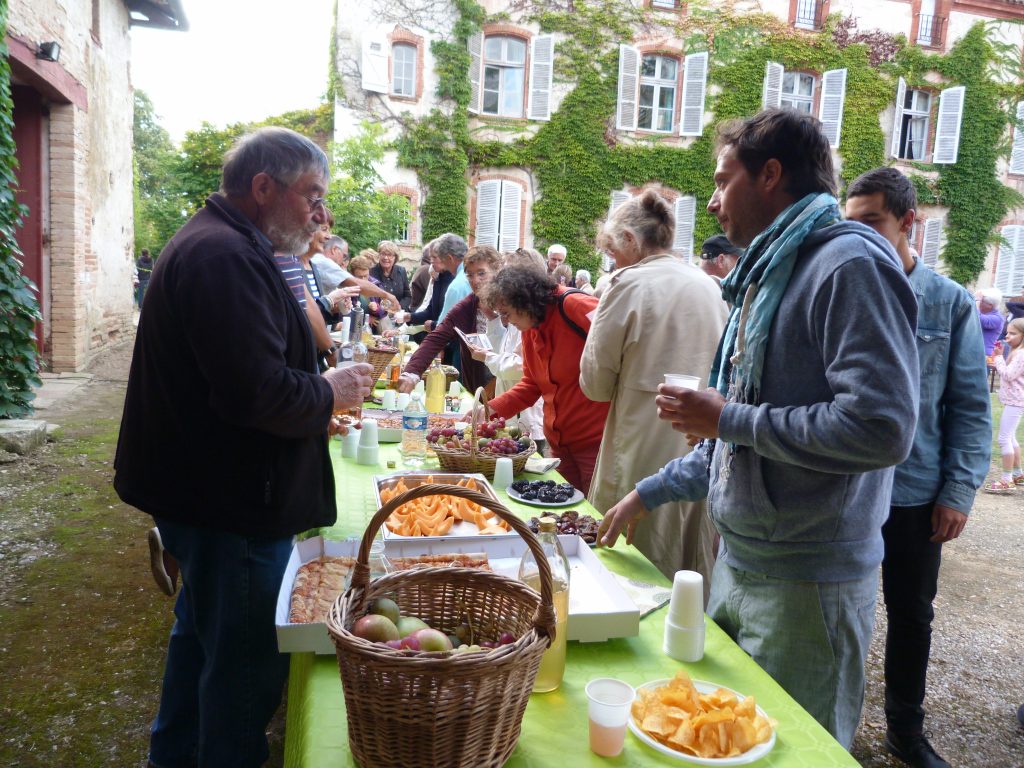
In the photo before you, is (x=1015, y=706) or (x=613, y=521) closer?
(x=613, y=521)

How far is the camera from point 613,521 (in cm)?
192

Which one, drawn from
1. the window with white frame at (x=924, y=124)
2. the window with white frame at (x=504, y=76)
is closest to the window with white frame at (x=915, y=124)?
the window with white frame at (x=924, y=124)

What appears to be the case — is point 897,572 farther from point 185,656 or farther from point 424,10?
point 424,10

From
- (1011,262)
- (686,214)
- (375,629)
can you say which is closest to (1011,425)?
(375,629)

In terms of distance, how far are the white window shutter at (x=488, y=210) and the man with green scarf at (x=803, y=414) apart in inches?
557

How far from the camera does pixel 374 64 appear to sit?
14.3 metres

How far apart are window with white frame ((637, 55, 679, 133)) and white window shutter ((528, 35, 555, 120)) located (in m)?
2.17

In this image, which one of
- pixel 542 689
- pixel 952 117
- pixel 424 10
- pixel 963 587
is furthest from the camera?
pixel 952 117

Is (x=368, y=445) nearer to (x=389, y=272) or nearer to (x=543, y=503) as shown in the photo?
(x=543, y=503)

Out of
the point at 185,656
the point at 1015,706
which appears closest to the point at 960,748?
the point at 1015,706

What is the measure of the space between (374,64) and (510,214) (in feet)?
12.7

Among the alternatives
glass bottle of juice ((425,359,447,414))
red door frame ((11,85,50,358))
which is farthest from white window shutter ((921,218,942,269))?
red door frame ((11,85,50,358))

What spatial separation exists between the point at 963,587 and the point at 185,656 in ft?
13.8

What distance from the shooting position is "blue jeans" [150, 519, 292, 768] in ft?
5.85
